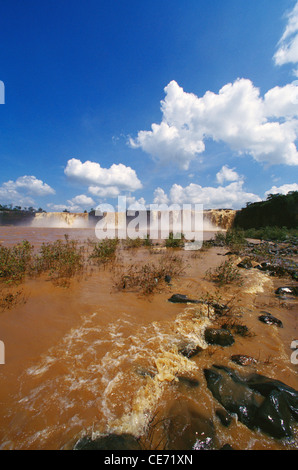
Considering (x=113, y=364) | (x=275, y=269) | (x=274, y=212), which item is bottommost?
(x=113, y=364)

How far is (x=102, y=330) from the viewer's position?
3.56 m

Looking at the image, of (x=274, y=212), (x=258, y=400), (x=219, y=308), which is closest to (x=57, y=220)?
(x=274, y=212)

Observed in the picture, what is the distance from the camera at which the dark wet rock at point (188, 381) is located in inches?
97.4

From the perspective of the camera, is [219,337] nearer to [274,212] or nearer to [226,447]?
[226,447]

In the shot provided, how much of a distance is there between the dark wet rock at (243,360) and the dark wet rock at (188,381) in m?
0.85

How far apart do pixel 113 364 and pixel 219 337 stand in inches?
80.6

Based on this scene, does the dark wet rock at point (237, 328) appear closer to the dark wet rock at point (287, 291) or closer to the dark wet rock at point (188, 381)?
the dark wet rock at point (188, 381)

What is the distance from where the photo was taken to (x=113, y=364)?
277 centimetres

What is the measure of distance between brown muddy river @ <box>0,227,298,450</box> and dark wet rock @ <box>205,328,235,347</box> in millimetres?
116

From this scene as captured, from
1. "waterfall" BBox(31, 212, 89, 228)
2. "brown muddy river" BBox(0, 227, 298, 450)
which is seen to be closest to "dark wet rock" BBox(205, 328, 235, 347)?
"brown muddy river" BBox(0, 227, 298, 450)

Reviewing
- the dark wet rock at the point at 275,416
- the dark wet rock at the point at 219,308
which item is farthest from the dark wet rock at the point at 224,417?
the dark wet rock at the point at 219,308

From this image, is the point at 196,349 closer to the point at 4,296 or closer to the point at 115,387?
the point at 115,387
